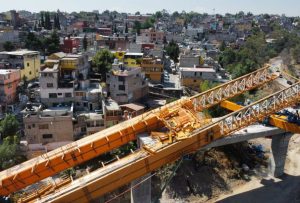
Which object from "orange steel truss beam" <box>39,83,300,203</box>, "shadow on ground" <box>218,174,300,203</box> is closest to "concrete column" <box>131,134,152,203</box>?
"orange steel truss beam" <box>39,83,300,203</box>

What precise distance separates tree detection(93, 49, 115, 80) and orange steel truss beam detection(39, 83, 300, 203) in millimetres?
22713

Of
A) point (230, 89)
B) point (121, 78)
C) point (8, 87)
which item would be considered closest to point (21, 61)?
point (8, 87)

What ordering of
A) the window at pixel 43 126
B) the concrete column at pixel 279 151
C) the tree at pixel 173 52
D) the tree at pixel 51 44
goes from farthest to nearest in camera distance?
the tree at pixel 173 52
the tree at pixel 51 44
the window at pixel 43 126
the concrete column at pixel 279 151

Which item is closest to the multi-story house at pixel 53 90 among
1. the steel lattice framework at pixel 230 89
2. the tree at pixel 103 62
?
the tree at pixel 103 62

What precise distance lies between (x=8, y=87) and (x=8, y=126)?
7.37 meters

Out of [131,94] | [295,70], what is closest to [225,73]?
[295,70]

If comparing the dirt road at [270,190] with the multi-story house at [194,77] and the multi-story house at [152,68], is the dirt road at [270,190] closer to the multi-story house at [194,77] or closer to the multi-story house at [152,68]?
the multi-story house at [194,77]

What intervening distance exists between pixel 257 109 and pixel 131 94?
1697 centimetres

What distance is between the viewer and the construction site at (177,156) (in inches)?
575

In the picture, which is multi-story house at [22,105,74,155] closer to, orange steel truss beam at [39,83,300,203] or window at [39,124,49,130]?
window at [39,124,49,130]

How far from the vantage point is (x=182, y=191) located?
22.8m

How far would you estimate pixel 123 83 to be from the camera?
32688 millimetres

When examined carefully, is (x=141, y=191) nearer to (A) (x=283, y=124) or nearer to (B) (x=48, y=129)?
(A) (x=283, y=124)

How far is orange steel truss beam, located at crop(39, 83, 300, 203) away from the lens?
1365cm
